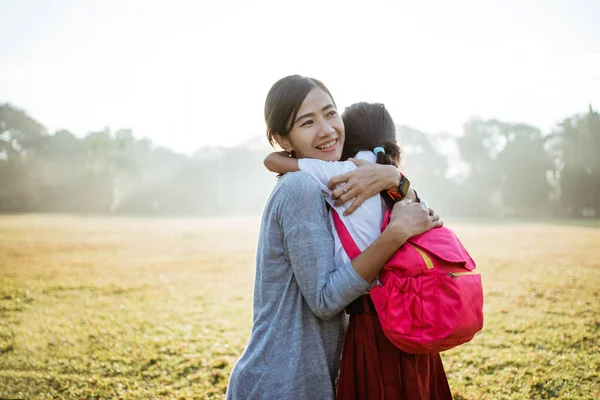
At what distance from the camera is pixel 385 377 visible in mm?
1550

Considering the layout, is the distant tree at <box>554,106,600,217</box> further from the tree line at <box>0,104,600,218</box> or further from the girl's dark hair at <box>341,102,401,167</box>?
the girl's dark hair at <box>341,102,401,167</box>

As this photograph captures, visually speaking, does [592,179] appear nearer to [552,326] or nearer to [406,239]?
[552,326]

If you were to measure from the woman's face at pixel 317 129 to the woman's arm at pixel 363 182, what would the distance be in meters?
0.19

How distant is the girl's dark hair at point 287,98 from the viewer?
5.66ft

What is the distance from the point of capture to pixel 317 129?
1.77 metres

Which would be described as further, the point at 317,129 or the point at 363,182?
the point at 317,129

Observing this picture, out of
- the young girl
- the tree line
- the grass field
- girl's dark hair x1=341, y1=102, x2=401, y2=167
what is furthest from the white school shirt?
the tree line

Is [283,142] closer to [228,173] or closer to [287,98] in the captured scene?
[287,98]

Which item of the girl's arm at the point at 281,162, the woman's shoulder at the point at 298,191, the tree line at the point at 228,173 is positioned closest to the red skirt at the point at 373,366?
the woman's shoulder at the point at 298,191

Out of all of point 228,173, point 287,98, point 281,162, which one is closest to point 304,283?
point 281,162

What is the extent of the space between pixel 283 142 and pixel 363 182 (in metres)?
0.47

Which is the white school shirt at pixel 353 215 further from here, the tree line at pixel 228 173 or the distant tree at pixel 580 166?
the distant tree at pixel 580 166

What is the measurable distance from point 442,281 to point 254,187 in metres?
53.2

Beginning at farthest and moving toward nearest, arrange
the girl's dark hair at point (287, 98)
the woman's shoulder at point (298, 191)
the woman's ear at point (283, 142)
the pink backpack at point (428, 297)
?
the woman's ear at point (283, 142), the girl's dark hair at point (287, 98), the woman's shoulder at point (298, 191), the pink backpack at point (428, 297)
